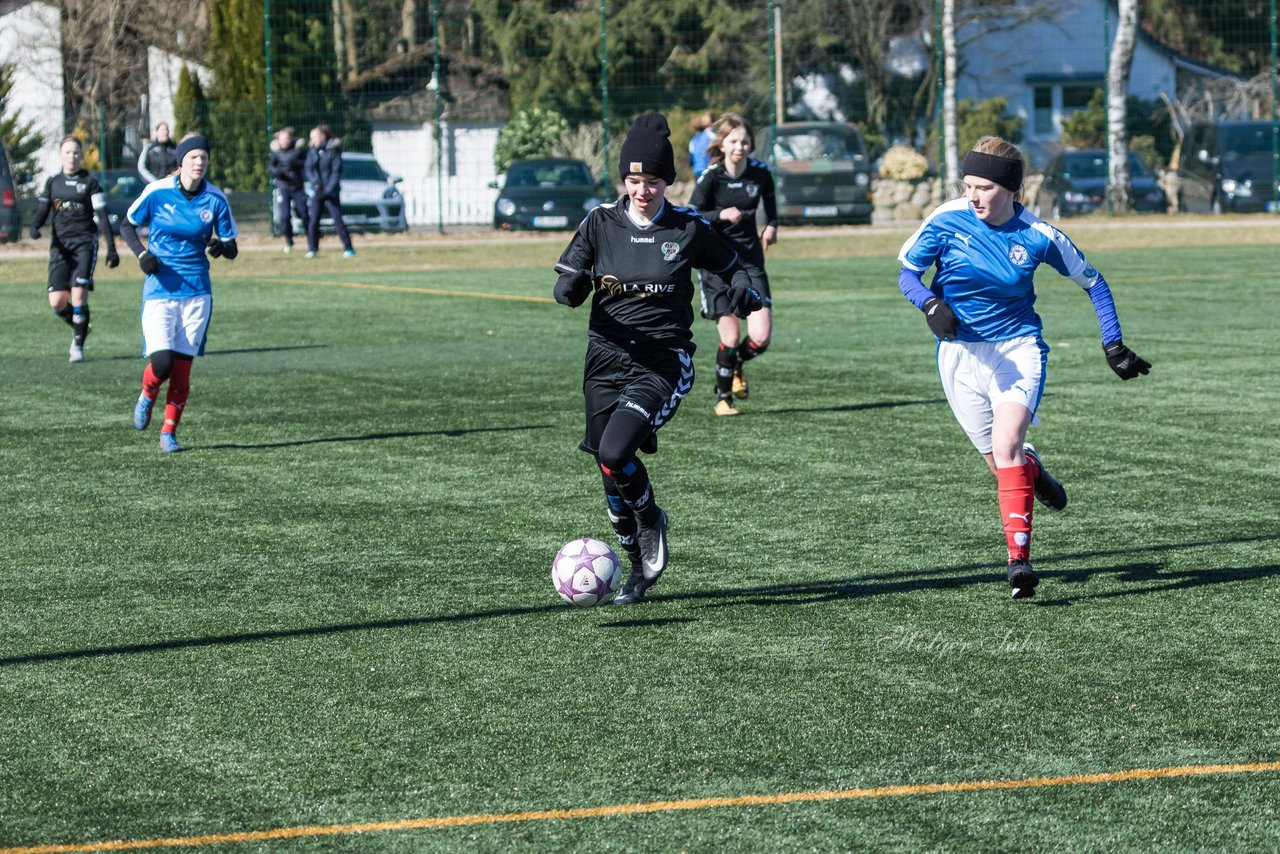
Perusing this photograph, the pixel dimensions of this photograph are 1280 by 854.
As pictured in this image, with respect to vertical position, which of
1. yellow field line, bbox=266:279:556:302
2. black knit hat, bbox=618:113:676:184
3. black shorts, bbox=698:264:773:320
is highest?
black knit hat, bbox=618:113:676:184

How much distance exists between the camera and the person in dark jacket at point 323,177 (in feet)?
97.8

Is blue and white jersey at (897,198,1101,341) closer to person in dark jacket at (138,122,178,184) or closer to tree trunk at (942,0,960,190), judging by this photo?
person in dark jacket at (138,122,178,184)

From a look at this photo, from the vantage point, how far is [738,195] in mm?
13219

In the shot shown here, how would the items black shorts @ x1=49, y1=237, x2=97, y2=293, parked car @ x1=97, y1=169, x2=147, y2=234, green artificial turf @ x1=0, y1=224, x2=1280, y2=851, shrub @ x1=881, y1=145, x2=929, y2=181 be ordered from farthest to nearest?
shrub @ x1=881, y1=145, x2=929, y2=181 → parked car @ x1=97, y1=169, x2=147, y2=234 → black shorts @ x1=49, y1=237, x2=97, y2=293 → green artificial turf @ x1=0, y1=224, x2=1280, y2=851

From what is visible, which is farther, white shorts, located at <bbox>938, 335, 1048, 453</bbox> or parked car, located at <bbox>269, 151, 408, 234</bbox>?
parked car, located at <bbox>269, 151, 408, 234</bbox>

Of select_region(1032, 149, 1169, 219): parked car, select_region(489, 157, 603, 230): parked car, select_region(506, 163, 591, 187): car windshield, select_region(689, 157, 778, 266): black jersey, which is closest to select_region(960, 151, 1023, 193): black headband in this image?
select_region(689, 157, 778, 266): black jersey

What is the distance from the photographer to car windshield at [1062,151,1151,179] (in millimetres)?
39250

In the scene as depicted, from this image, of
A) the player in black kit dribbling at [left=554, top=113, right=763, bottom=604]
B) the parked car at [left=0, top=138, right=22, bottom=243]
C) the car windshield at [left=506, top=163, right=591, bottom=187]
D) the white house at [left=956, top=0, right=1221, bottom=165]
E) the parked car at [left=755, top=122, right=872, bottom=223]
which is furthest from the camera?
the white house at [left=956, top=0, right=1221, bottom=165]

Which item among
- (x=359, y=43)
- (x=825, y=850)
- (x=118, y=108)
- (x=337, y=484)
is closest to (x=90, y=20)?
(x=118, y=108)

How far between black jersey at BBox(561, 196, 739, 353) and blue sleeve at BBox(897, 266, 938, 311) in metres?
0.74

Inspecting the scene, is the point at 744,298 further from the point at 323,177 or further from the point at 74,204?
the point at 323,177

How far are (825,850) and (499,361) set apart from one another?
12.6m

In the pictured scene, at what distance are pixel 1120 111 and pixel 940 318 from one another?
3222cm

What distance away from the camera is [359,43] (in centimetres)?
5309
